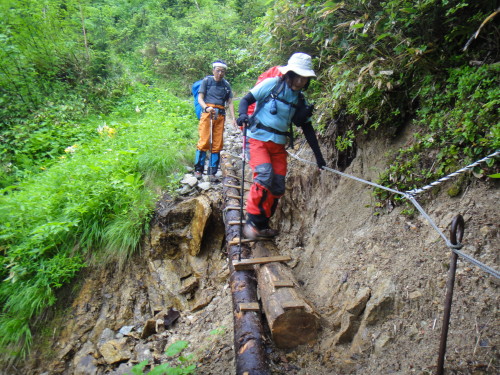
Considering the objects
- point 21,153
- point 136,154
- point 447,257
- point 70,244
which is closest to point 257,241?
point 447,257

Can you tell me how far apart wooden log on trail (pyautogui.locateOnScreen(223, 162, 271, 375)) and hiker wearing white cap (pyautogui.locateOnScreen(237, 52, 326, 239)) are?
919 mm

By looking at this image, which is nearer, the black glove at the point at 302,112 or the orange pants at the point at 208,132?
the black glove at the point at 302,112

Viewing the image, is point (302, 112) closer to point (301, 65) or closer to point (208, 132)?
point (301, 65)

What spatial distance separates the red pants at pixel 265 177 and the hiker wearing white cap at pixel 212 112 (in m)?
2.54

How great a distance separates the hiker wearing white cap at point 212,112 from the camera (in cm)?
629

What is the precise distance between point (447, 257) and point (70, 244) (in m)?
6.05

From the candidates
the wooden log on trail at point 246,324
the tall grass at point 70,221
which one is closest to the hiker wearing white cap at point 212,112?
the tall grass at point 70,221

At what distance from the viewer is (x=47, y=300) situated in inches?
199

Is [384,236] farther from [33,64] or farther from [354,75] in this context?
[33,64]

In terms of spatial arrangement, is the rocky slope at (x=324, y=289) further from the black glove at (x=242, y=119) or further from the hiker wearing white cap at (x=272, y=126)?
the black glove at (x=242, y=119)

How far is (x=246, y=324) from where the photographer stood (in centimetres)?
297

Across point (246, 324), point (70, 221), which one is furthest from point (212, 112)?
point (246, 324)

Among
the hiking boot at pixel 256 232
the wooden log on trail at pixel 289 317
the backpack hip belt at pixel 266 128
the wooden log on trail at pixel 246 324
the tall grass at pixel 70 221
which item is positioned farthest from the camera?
the tall grass at pixel 70 221

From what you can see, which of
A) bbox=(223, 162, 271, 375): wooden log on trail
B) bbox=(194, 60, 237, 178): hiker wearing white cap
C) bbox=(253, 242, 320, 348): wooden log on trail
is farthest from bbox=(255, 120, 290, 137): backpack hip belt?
bbox=(194, 60, 237, 178): hiker wearing white cap
